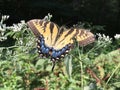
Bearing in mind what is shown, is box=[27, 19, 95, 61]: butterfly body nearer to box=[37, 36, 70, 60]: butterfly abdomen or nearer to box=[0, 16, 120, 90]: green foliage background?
box=[37, 36, 70, 60]: butterfly abdomen

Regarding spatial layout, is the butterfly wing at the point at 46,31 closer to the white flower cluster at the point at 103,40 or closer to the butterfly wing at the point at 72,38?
the butterfly wing at the point at 72,38

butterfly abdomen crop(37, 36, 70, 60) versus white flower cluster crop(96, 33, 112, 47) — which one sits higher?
white flower cluster crop(96, 33, 112, 47)

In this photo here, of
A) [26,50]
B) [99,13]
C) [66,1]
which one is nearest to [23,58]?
[26,50]

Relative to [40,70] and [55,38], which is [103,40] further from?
[40,70]

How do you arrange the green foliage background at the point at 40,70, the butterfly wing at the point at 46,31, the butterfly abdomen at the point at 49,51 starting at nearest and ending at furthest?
1. the butterfly abdomen at the point at 49,51
2. the butterfly wing at the point at 46,31
3. the green foliage background at the point at 40,70

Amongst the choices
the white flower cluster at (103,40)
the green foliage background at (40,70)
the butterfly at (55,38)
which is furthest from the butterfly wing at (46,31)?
the white flower cluster at (103,40)

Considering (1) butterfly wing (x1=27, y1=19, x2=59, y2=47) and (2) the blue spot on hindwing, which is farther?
(1) butterfly wing (x1=27, y1=19, x2=59, y2=47)

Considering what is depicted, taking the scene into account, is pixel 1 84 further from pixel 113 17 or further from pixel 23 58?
pixel 113 17

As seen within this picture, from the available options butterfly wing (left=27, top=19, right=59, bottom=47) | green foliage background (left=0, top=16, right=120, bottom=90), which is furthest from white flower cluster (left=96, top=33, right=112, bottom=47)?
butterfly wing (left=27, top=19, right=59, bottom=47)
